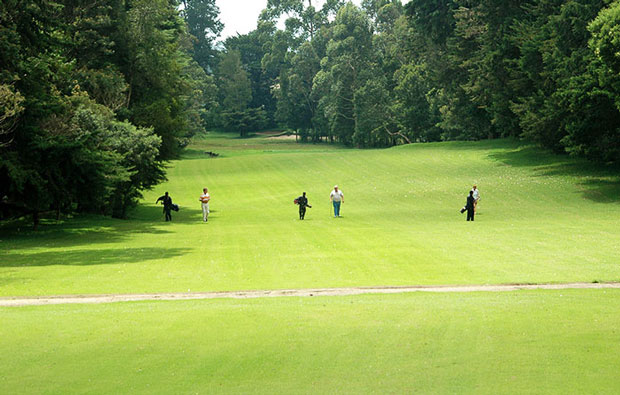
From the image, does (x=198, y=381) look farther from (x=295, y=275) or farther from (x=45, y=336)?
(x=295, y=275)

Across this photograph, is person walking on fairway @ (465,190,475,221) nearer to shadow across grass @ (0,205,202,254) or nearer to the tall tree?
shadow across grass @ (0,205,202,254)

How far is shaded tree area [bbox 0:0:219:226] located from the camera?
29.0m

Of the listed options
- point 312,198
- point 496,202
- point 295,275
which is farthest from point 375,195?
point 295,275

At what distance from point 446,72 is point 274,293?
65895 mm

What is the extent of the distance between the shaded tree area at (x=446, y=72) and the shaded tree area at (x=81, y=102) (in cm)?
2680

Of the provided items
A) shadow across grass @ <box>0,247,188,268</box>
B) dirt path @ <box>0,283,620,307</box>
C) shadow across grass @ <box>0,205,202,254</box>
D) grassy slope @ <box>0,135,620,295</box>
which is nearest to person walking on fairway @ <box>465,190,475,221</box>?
grassy slope @ <box>0,135,620,295</box>

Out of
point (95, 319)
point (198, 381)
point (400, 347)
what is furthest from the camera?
point (95, 319)

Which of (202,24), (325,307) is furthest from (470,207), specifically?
(202,24)

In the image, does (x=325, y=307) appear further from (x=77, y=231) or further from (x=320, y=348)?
(x=77, y=231)

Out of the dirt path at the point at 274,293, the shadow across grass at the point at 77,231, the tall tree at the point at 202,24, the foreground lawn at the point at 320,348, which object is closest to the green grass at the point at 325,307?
the foreground lawn at the point at 320,348

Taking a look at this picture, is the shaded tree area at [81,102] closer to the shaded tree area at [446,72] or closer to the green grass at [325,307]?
the green grass at [325,307]

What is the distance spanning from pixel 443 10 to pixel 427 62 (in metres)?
11.7

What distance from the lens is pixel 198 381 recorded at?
8.79m

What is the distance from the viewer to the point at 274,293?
16.0 meters
